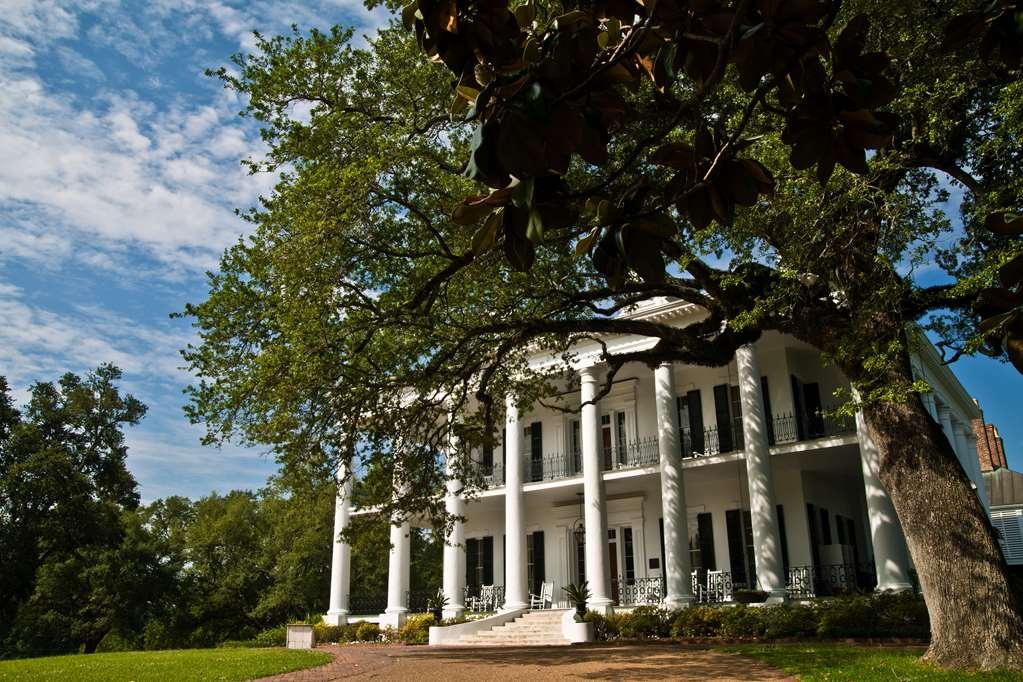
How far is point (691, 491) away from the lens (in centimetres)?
2277

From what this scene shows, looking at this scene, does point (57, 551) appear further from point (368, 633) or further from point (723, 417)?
point (723, 417)

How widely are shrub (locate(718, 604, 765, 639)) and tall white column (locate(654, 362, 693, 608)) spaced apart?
6.23 ft

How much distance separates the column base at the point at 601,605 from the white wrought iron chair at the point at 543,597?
10.8 feet

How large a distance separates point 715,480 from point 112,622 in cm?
2483

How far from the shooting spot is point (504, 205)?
1.73 metres

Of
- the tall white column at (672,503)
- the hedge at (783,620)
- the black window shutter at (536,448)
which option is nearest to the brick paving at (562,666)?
the hedge at (783,620)

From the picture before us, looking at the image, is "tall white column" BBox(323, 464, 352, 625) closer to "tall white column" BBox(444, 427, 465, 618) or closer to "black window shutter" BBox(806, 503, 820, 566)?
"tall white column" BBox(444, 427, 465, 618)

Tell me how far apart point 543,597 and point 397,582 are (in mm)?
5443

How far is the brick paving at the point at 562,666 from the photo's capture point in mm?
10031

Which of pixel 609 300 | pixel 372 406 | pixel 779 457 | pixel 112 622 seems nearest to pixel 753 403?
pixel 779 457

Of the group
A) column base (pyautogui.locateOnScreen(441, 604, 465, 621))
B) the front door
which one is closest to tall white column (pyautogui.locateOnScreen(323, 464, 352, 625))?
column base (pyautogui.locateOnScreen(441, 604, 465, 621))

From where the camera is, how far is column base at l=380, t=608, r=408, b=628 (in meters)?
24.5

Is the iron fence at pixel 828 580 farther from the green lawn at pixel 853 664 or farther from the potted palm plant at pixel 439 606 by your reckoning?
the potted palm plant at pixel 439 606

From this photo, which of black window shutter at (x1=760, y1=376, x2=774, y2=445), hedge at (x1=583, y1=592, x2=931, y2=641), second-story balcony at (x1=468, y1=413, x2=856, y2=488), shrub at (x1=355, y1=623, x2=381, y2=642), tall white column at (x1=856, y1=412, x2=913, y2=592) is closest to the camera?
hedge at (x1=583, y1=592, x2=931, y2=641)
